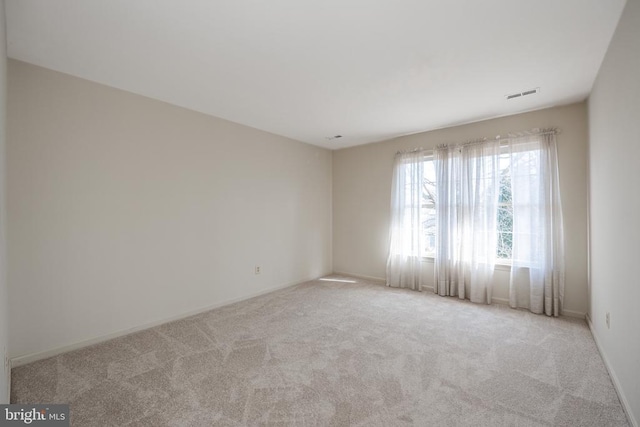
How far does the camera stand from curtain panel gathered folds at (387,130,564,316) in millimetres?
3441

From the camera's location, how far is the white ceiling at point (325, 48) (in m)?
1.79

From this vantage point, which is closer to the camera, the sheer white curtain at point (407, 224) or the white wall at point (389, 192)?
the white wall at point (389, 192)

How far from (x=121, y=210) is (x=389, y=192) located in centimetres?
392

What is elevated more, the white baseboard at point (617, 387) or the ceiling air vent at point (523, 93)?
the ceiling air vent at point (523, 93)

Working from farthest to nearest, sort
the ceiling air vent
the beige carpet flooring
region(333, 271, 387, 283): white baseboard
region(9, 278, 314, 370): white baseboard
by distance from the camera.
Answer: region(333, 271, 387, 283): white baseboard, the ceiling air vent, region(9, 278, 314, 370): white baseboard, the beige carpet flooring

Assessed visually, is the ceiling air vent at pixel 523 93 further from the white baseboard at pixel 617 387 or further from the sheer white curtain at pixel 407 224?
the white baseboard at pixel 617 387

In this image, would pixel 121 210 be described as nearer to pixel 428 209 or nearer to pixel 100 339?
pixel 100 339

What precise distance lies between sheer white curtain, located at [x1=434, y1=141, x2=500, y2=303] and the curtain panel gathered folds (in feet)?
0.04

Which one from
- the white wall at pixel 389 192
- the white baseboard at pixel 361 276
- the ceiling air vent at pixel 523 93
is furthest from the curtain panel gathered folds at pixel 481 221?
the ceiling air vent at pixel 523 93

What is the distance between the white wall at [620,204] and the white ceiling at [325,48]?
28 cm

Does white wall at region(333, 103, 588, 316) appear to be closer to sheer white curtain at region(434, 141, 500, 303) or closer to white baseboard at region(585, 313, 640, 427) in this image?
sheer white curtain at region(434, 141, 500, 303)

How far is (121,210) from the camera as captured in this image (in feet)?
9.53

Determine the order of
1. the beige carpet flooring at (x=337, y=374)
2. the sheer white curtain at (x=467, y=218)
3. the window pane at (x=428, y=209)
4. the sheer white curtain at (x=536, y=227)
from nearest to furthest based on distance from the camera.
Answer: the beige carpet flooring at (x=337, y=374), the sheer white curtain at (x=536, y=227), the sheer white curtain at (x=467, y=218), the window pane at (x=428, y=209)

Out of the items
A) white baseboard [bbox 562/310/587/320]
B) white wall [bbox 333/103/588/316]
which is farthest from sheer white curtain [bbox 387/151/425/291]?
white baseboard [bbox 562/310/587/320]
